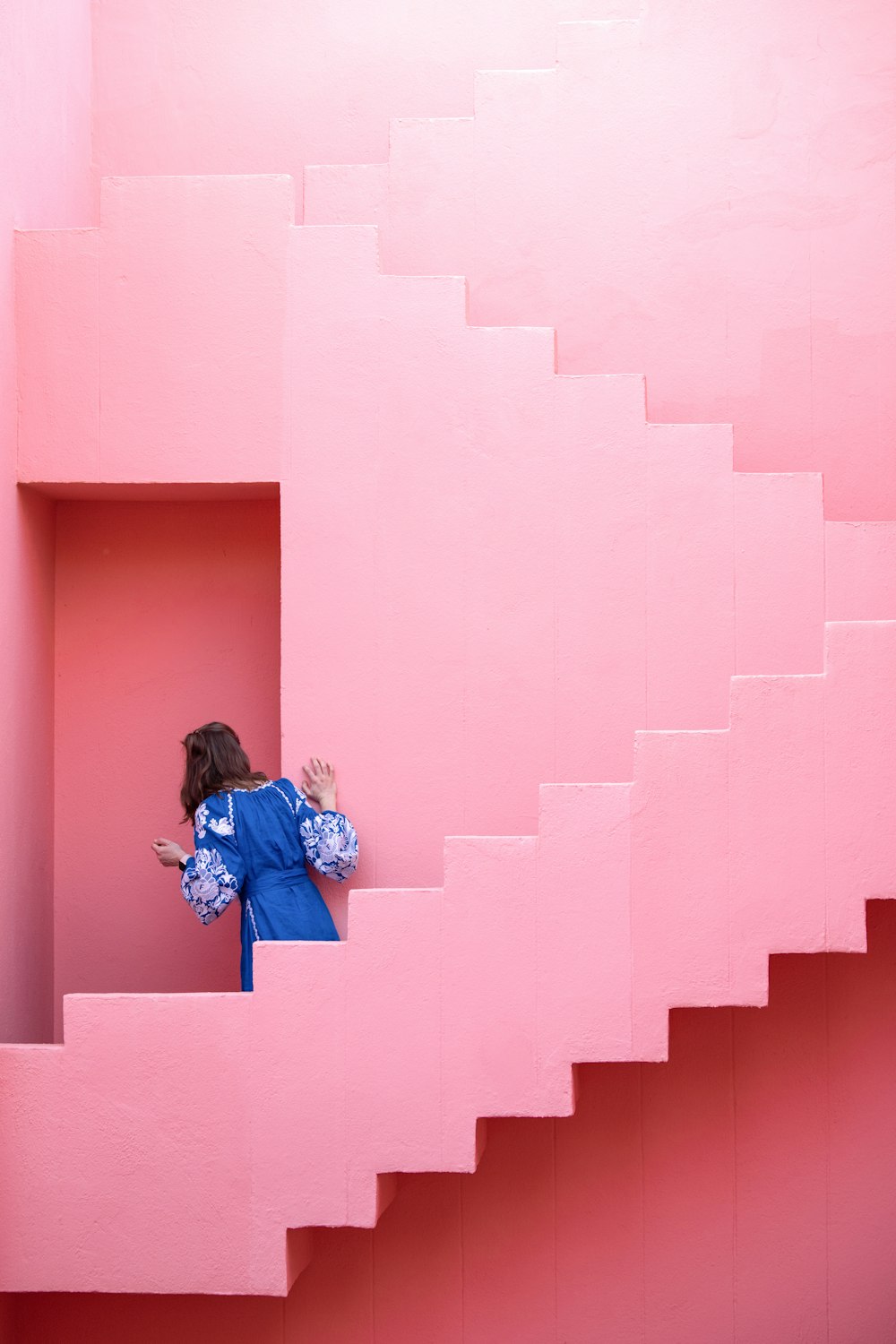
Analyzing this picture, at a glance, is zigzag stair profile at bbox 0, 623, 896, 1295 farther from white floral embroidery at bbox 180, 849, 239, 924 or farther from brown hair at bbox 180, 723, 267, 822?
brown hair at bbox 180, 723, 267, 822

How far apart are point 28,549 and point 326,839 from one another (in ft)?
5.35

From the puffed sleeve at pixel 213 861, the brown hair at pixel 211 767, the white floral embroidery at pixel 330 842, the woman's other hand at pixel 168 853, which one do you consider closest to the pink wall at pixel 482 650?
the white floral embroidery at pixel 330 842

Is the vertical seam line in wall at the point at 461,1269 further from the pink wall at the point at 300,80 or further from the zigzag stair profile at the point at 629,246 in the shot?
the pink wall at the point at 300,80

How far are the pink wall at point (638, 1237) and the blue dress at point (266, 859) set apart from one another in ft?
3.97

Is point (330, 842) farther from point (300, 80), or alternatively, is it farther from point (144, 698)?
point (300, 80)

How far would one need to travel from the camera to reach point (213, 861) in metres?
5.08

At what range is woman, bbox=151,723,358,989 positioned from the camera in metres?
5.11

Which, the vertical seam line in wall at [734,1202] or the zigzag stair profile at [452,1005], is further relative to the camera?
the vertical seam line in wall at [734,1202]

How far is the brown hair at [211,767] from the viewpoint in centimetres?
520

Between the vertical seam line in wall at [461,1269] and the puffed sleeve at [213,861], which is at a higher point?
the puffed sleeve at [213,861]

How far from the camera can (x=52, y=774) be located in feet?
19.2

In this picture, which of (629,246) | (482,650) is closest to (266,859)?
(482,650)

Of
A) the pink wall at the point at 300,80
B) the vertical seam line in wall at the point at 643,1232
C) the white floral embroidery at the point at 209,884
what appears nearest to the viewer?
the white floral embroidery at the point at 209,884

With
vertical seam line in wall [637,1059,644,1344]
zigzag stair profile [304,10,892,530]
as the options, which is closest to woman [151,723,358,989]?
vertical seam line in wall [637,1059,644,1344]
